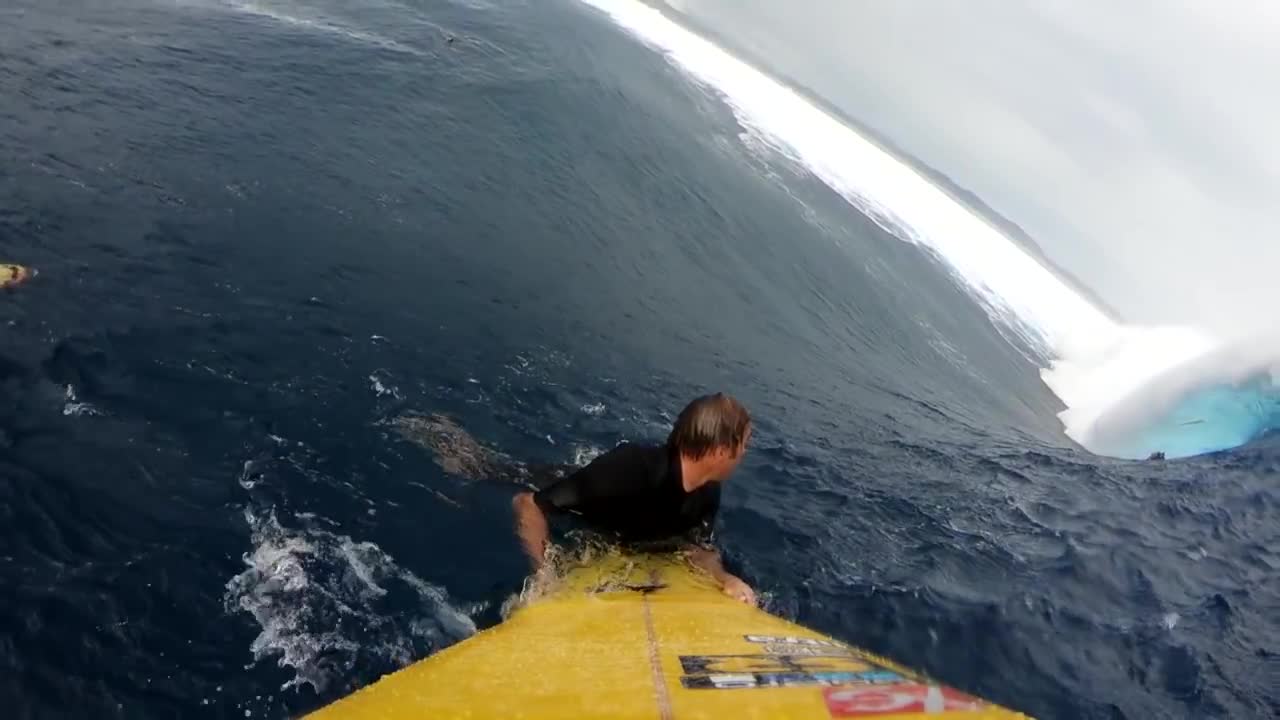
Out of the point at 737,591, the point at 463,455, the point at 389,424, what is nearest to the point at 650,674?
the point at 737,591

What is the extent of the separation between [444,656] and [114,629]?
2.26 meters

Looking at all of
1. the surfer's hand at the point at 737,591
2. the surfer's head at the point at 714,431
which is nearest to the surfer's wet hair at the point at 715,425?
the surfer's head at the point at 714,431

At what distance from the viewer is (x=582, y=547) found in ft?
16.2

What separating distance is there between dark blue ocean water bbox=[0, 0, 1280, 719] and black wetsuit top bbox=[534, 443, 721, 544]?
143cm

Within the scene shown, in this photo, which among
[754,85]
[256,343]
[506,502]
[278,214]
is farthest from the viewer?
[754,85]

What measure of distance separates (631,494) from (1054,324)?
49369 millimetres

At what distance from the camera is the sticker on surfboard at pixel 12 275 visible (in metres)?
7.20

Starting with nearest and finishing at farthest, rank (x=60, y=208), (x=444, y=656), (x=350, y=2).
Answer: (x=444, y=656), (x=60, y=208), (x=350, y=2)

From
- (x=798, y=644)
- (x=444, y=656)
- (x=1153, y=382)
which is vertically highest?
(x=1153, y=382)

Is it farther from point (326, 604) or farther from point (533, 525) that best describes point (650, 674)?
point (326, 604)

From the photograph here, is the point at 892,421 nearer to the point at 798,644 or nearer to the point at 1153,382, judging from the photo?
the point at 798,644

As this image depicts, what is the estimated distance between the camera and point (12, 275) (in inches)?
286

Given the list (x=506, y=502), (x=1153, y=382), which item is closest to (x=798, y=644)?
(x=506, y=502)

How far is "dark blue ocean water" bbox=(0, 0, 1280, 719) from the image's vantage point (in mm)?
4805
